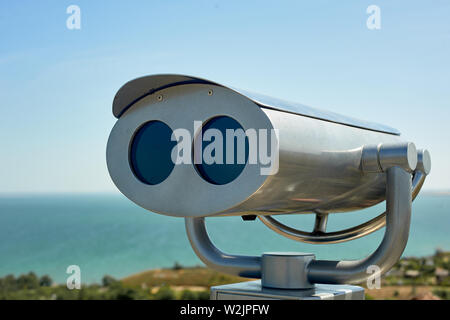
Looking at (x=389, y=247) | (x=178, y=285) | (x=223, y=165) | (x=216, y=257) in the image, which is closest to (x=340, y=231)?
(x=389, y=247)

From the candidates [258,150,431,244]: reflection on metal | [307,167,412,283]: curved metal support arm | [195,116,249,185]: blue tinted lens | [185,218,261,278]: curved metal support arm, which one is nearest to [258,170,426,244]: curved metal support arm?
[258,150,431,244]: reflection on metal

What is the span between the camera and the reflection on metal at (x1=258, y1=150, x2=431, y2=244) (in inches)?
110

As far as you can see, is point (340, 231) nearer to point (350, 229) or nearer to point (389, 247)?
point (350, 229)

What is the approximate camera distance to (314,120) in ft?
7.80

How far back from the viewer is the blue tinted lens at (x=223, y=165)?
6.97 ft

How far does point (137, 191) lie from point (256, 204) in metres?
0.54

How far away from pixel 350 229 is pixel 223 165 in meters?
1.12

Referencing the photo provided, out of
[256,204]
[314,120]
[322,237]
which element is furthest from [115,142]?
[322,237]

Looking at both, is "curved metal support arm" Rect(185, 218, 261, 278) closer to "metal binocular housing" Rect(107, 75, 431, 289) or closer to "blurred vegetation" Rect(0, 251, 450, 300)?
"metal binocular housing" Rect(107, 75, 431, 289)

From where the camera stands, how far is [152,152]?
2396 mm

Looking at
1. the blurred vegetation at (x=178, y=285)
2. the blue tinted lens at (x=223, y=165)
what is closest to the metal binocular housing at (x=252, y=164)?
the blue tinted lens at (x=223, y=165)

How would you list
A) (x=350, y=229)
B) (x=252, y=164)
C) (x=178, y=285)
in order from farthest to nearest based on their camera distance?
(x=178, y=285) → (x=350, y=229) → (x=252, y=164)

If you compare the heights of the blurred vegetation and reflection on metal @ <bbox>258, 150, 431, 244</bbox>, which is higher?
reflection on metal @ <bbox>258, 150, 431, 244</bbox>
